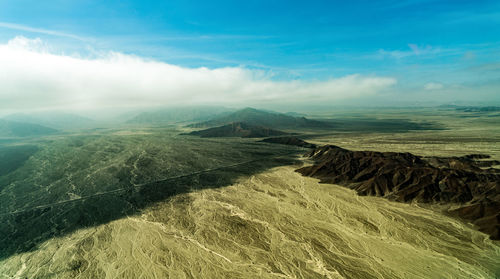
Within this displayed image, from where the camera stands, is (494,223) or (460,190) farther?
(460,190)

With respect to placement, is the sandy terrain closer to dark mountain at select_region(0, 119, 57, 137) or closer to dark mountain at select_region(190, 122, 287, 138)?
dark mountain at select_region(190, 122, 287, 138)

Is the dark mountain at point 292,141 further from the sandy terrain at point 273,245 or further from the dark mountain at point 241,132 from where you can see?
the sandy terrain at point 273,245

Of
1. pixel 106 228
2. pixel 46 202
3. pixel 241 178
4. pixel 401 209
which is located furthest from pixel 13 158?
pixel 401 209

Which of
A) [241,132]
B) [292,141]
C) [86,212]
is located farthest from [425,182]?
[241,132]

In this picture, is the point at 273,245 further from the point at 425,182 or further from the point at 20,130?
the point at 20,130

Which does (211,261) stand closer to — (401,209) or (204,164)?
(401,209)

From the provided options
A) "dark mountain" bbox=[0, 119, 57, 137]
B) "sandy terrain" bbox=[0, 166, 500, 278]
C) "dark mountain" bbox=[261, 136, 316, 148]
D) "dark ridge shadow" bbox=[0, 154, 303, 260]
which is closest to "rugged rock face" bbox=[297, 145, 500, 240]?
"sandy terrain" bbox=[0, 166, 500, 278]
